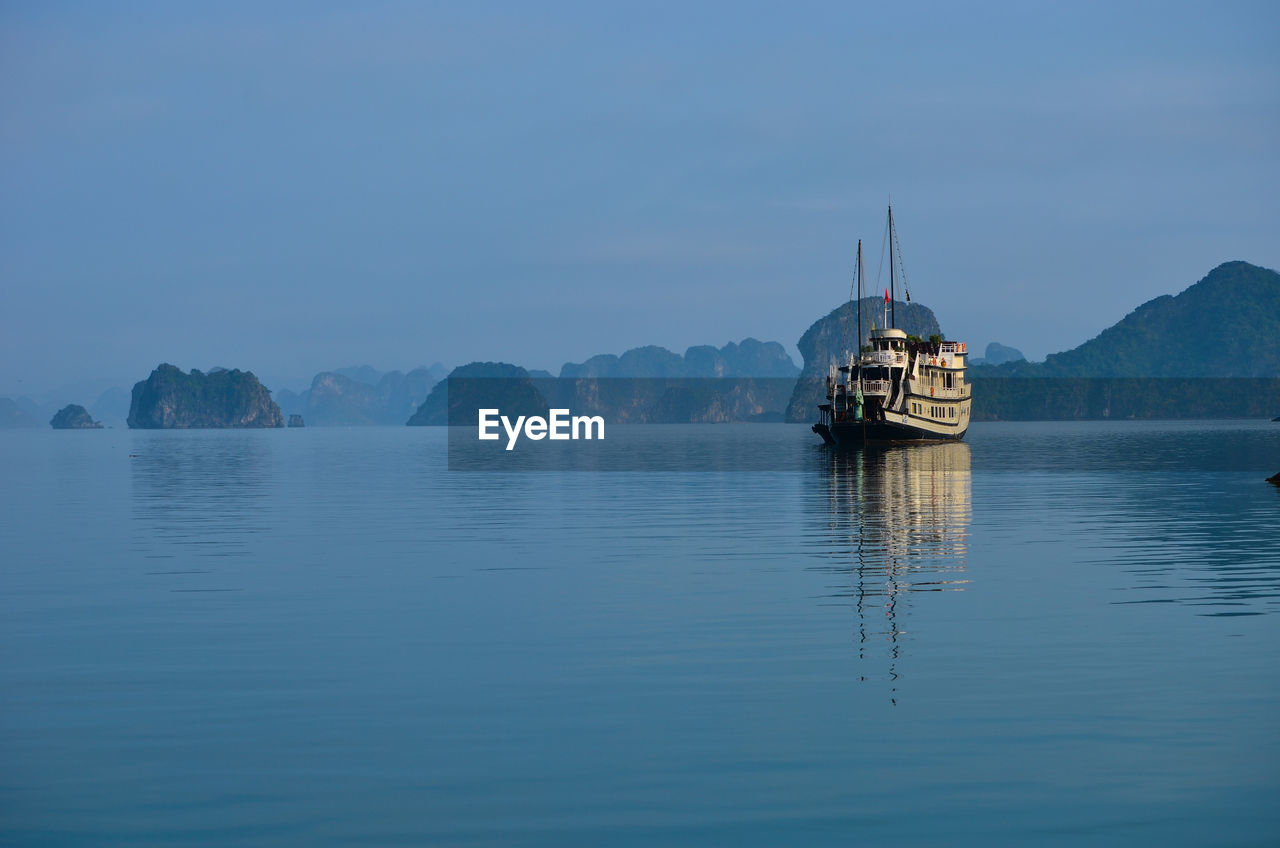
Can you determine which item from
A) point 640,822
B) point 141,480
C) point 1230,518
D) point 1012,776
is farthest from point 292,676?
point 141,480

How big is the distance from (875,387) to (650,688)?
102 meters

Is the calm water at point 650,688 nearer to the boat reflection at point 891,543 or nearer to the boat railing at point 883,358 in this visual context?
the boat reflection at point 891,543

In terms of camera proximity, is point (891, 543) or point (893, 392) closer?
point (891, 543)

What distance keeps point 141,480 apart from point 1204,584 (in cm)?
7766

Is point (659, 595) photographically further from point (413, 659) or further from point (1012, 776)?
point (1012, 776)

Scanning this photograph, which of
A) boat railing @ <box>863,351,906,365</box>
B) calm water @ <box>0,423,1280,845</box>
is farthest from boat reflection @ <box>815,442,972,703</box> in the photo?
boat railing @ <box>863,351,906,365</box>

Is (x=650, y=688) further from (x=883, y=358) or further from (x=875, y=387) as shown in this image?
(x=875, y=387)

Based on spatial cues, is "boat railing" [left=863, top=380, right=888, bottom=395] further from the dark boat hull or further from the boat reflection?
the boat reflection

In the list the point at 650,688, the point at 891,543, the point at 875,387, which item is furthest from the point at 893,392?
the point at 650,688

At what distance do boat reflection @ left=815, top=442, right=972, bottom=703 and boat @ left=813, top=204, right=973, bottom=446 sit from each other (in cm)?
3817

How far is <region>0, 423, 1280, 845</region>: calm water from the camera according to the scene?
41.4 ft

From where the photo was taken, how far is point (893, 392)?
12006cm

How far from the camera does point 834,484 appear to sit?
69000mm

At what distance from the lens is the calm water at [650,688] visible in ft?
41.4
